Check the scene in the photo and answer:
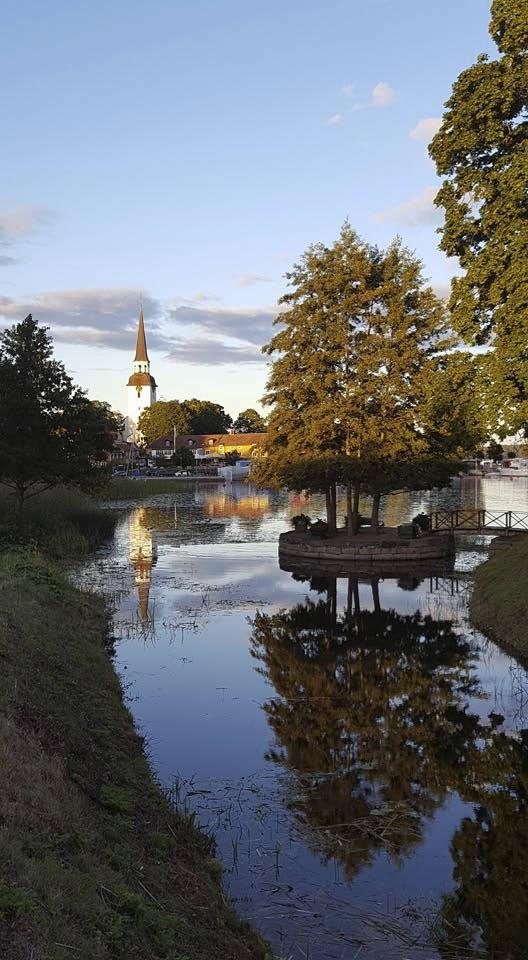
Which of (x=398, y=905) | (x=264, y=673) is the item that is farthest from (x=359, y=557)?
(x=398, y=905)

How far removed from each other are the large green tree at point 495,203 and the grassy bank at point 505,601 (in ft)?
16.6

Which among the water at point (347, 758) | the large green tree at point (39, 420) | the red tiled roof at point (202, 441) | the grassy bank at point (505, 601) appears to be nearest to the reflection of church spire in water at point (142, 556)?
the water at point (347, 758)

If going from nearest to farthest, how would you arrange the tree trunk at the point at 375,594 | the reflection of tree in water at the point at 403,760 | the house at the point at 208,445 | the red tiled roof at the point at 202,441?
the reflection of tree in water at the point at 403,760, the tree trunk at the point at 375,594, the house at the point at 208,445, the red tiled roof at the point at 202,441

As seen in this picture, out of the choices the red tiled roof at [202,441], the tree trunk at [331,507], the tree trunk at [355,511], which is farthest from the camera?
the red tiled roof at [202,441]

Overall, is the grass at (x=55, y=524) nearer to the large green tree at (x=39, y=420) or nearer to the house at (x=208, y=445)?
the large green tree at (x=39, y=420)

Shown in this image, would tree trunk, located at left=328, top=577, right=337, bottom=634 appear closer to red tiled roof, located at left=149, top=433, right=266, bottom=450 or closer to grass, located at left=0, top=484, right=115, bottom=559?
grass, located at left=0, top=484, right=115, bottom=559

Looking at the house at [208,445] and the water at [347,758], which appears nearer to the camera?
the water at [347,758]

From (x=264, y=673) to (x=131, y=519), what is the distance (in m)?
45.8

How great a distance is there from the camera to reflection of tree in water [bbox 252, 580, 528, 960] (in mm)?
8953

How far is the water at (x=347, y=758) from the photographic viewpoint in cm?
831

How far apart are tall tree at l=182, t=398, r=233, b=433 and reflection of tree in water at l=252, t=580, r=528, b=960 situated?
161873 millimetres

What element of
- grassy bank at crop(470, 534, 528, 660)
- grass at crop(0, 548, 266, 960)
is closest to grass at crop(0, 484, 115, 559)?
grassy bank at crop(470, 534, 528, 660)

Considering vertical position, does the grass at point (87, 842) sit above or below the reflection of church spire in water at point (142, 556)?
above

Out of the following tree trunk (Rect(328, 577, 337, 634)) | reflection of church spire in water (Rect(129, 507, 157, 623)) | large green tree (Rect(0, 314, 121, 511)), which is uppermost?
large green tree (Rect(0, 314, 121, 511))
